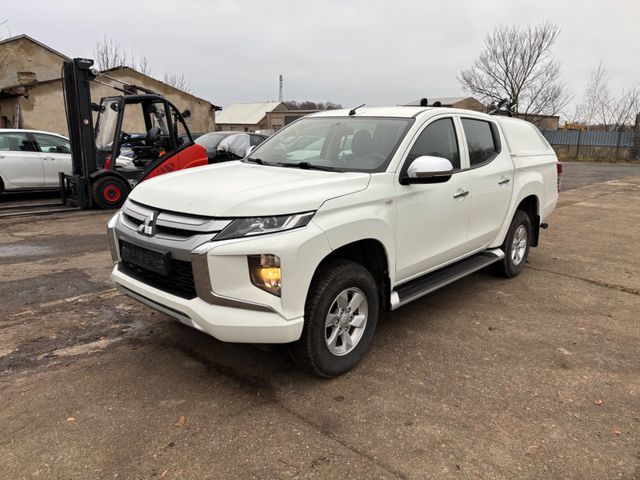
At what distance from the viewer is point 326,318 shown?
10.3 feet

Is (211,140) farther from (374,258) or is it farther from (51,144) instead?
(374,258)

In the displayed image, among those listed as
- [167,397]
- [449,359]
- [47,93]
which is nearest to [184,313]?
[167,397]

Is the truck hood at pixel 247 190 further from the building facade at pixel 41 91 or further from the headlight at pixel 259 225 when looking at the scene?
the building facade at pixel 41 91

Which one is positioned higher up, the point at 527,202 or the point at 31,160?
the point at 31,160

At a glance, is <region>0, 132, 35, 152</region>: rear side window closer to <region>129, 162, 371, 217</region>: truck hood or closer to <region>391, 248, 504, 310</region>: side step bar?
<region>129, 162, 371, 217</region>: truck hood

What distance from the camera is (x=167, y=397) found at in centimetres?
312

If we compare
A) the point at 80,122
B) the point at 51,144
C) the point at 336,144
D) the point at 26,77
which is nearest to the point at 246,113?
the point at 26,77

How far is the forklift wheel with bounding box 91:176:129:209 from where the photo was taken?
9.63 metres

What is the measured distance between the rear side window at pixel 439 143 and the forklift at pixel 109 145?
624cm

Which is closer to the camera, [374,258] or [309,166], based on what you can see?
[374,258]

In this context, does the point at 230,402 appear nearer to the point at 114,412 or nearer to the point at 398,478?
the point at 114,412

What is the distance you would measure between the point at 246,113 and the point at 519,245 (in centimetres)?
6843

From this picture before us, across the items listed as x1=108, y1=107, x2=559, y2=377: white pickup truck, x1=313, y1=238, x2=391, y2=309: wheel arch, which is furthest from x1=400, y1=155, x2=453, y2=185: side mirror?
x1=313, y1=238, x2=391, y2=309: wheel arch

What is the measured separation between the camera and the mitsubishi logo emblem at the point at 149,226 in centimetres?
319
